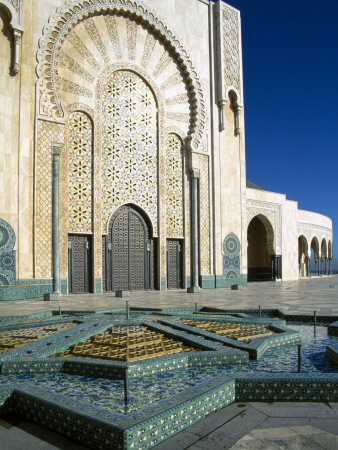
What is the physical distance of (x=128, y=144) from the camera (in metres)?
8.27

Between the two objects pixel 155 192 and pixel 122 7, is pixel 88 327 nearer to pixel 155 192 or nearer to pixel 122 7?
pixel 155 192

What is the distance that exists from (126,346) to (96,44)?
22.9 ft

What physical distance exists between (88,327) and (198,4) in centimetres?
864

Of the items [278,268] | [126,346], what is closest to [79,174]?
[126,346]

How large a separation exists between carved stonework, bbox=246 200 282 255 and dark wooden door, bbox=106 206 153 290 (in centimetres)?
394

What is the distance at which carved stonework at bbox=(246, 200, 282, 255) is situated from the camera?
11.4 metres

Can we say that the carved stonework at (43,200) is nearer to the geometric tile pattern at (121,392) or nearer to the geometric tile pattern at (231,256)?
the geometric tile pattern at (231,256)

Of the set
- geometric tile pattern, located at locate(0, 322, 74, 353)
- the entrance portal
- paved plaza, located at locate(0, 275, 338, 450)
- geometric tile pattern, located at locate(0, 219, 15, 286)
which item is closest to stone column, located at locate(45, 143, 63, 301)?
geometric tile pattern, located at locate(0, 219, 15, 286)

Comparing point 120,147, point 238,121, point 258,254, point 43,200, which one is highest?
point 238,121

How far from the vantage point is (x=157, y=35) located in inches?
348

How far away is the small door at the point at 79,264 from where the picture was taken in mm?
7504

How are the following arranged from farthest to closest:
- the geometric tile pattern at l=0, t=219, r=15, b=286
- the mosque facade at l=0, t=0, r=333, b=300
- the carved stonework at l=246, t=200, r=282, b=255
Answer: the carved stonework at l=246, t=200, r=282, b=255, the mosque facade at l=0, t=0, r=333, b=300, the geometric tile pattern at l=0, t=219, r=15, b=286

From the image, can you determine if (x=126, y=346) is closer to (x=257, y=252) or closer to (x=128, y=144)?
(x=128, y=144)

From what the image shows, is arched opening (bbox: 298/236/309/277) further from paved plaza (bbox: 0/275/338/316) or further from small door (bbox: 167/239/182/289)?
paved plaza (bbox: 0/275/338/316)
